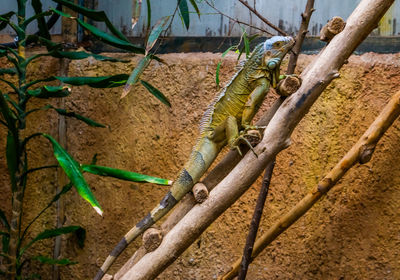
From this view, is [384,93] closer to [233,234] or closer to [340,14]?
[340,14]

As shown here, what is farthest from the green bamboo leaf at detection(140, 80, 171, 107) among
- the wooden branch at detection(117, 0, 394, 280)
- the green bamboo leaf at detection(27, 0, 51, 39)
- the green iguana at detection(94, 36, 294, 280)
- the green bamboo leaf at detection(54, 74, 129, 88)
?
the wooden branch at detection(117, 0, 394, 280)

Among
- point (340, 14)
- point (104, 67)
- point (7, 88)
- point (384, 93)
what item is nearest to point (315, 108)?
point (384, 93)

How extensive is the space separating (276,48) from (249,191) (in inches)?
32.7

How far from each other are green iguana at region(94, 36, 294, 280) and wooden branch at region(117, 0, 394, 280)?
14 centimetres

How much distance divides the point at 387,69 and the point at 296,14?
575 millimetres

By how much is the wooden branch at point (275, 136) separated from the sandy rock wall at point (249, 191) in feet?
1.92

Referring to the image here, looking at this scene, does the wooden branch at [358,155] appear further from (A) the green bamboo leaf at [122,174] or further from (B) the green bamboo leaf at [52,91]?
(B) the green bamboo leaf at [52,91]

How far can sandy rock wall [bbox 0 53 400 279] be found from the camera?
2.35 meters

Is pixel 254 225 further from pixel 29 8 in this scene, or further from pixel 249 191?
pixel 29 8

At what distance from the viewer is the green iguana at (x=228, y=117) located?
2.03 m

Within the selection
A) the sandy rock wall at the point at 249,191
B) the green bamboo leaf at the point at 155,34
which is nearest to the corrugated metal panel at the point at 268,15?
the sandy rock wall at the point at 249,191

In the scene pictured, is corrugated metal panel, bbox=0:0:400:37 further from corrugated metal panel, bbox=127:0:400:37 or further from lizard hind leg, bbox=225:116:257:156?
lizard hind leg, bbox=225:116:257:156

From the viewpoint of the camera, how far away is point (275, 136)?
6.00ft

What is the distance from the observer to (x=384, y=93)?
2.33 meters
